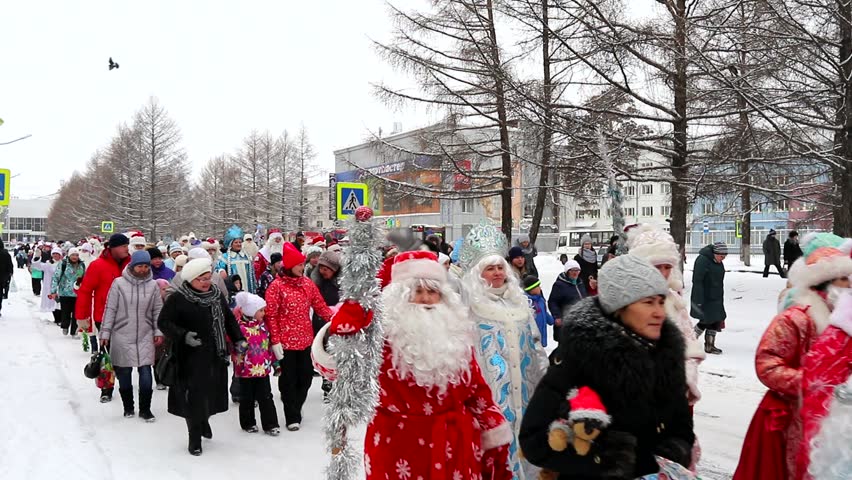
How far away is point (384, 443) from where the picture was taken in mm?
3545

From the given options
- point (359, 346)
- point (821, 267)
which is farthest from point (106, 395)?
point (821, 267)

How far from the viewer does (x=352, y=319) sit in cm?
350

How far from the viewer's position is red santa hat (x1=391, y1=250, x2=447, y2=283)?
3799 mm

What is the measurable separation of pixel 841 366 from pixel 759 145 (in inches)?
405

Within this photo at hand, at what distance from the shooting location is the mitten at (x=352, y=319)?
350cm

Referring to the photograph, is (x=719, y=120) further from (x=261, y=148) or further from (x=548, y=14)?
(x=261, y=148)

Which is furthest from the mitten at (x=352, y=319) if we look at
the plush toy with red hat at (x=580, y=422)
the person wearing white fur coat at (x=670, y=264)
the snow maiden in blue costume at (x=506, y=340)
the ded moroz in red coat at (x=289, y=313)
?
the ded moroz in red coat at (x=289, y=313)

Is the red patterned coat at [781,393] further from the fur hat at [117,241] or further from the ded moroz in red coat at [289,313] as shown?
the fur hat at [117,241]

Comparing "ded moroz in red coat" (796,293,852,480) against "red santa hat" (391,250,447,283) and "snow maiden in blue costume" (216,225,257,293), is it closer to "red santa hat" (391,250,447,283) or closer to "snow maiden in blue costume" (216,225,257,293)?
"red santa hat" (391,250,447,283)

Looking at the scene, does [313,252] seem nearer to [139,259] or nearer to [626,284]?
[139,259]

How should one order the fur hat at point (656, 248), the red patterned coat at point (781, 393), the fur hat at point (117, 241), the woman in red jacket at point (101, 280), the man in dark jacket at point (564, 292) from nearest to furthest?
the red patterned coat at point (781, 393) < the fur hat at point (656, 248) < the woman in red jacket at point (101, 280) < the fur hat at point (117, 241) < the man in dark jacket at point (564, 292)

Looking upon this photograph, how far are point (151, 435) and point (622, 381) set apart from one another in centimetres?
570

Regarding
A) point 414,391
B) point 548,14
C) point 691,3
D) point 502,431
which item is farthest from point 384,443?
point 691,3

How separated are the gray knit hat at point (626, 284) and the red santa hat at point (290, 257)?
15.1 ft
